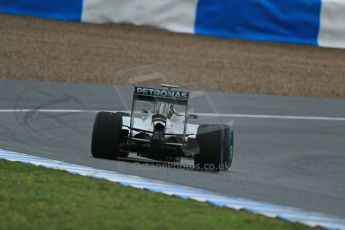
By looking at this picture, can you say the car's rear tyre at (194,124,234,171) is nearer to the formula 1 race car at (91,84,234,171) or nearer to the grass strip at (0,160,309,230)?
the formula 1 race car at (91,84,234,171)

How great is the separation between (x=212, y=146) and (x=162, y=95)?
581 mm

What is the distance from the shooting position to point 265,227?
18.7ft

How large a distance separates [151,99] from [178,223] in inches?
112

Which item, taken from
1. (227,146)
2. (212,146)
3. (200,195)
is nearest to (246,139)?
(227,146)

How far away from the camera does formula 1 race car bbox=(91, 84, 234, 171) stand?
8.29m

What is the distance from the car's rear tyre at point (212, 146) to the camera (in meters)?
8.29

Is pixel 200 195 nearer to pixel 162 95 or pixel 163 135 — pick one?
pixel 163 135

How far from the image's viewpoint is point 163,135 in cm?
830

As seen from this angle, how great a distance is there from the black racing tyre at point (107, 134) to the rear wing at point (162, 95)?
0.92 feet

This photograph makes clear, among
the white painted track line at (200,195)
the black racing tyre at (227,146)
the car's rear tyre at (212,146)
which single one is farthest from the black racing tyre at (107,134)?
the black racing tyre at (227,146)

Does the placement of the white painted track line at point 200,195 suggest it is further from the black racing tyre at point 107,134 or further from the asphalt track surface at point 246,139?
the black racing tyre at point 107,134

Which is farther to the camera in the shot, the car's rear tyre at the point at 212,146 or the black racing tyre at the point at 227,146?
the black racing tyre at the point at 227,146

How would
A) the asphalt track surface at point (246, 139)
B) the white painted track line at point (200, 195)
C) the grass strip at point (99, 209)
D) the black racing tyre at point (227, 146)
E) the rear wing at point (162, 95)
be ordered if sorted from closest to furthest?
the grass strip at point (99, 209), the white painted track line at point (200, 195), the asphalt track surface at point (246, 139), the rear wing at point (162, 95), the black racing tyre at point (227, 146)

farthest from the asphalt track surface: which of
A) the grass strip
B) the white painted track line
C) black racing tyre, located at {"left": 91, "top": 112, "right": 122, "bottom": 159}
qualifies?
the grass strip
